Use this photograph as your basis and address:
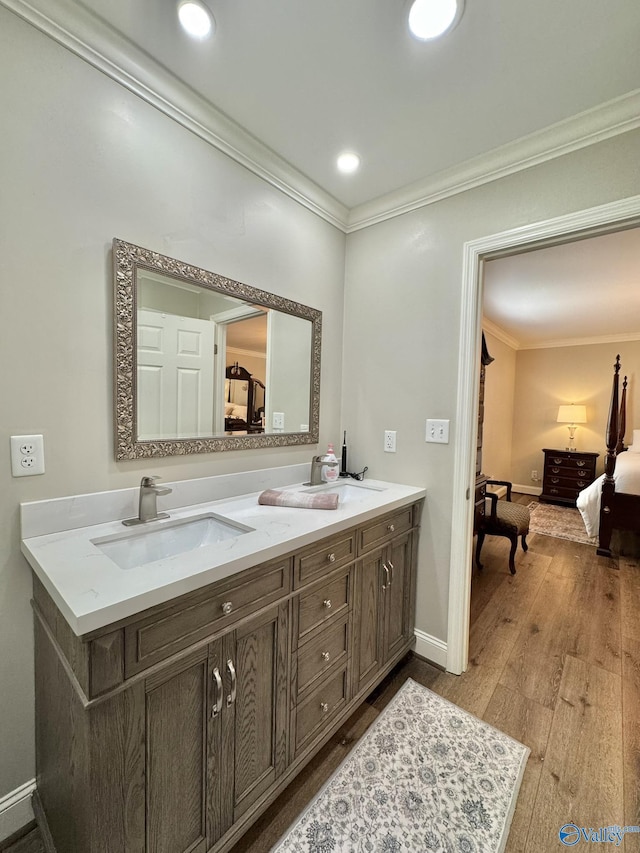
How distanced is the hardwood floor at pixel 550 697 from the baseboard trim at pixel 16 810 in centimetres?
5

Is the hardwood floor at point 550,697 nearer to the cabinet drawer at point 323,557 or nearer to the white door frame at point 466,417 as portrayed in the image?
the white door frame at point 466,417

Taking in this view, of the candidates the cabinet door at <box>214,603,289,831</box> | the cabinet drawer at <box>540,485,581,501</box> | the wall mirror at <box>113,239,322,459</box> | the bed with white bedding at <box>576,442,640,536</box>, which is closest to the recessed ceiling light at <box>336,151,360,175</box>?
the wall mirror at <box>113,239,322,459</box>

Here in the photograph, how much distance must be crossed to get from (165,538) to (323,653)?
2.41 ft

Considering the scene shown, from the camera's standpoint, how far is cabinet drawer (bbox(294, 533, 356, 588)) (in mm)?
1238

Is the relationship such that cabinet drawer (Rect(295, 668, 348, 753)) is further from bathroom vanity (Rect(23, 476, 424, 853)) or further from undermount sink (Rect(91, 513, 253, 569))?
undermount sink (Rect(91, 513, 253, 569))

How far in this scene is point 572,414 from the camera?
17.5 feet

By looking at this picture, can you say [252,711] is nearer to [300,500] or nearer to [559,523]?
[300,500]

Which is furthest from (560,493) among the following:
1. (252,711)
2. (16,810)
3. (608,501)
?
(16,810)

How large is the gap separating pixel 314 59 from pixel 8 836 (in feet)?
8.98

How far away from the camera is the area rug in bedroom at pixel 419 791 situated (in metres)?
1.13

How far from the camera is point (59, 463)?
3.94ft

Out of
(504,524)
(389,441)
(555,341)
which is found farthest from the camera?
(555,341)


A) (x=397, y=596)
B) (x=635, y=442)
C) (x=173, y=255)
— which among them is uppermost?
(x=173, y=255)

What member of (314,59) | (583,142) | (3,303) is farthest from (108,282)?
(583,142)
